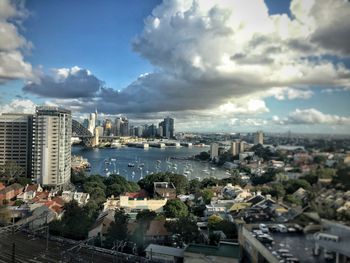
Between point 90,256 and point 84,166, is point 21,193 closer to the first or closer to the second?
point 90,256

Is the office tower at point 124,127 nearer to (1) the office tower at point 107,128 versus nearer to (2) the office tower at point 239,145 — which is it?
(1) the office tower at point 107,128

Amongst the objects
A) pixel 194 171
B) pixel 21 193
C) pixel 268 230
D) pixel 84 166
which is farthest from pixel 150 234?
pixel 84 166

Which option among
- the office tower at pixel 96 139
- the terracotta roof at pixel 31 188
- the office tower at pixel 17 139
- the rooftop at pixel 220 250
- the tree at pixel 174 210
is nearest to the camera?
the rooftop at pixel 220 250

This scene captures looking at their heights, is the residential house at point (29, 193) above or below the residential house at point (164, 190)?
below

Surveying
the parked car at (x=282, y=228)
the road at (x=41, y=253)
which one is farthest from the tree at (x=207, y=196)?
the parked car at (x=282, y=228)

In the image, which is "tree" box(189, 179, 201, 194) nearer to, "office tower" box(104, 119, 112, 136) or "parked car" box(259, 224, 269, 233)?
"parked car" box(259, 224, 269, 233)

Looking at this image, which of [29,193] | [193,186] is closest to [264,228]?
[193,186]

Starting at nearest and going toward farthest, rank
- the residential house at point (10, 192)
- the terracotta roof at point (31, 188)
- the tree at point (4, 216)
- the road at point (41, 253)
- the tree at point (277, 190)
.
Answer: the tree at point (277, 190)
the road at point (41, 253)
the tree at point (4, 216)
the residential house at point (10, 192)
the terracotta roof at point (31, 188)
